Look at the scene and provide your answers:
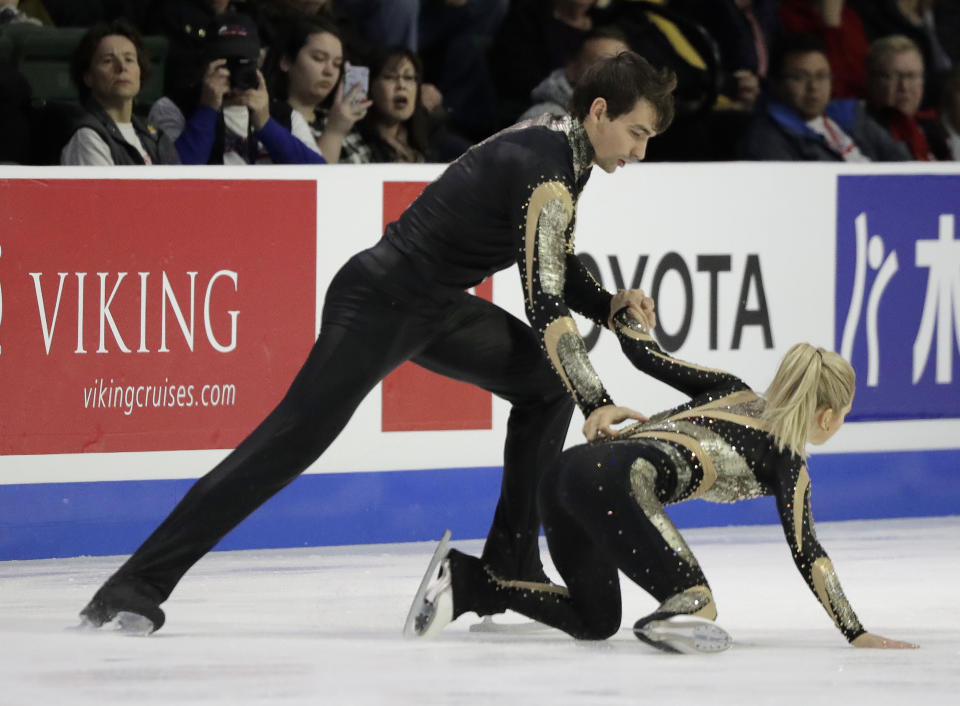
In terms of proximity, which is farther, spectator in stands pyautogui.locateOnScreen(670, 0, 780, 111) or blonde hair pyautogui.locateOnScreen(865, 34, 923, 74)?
spectator in stands pyautogui.locateOnScreen(670, 0, 780, 111)

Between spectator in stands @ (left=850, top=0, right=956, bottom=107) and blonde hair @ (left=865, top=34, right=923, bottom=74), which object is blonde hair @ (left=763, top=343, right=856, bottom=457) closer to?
blonde hair @ (left=865, top=34, right=923, bottom=74)

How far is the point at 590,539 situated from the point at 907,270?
2.63m

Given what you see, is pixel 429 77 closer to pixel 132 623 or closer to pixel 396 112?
pixel 396 112

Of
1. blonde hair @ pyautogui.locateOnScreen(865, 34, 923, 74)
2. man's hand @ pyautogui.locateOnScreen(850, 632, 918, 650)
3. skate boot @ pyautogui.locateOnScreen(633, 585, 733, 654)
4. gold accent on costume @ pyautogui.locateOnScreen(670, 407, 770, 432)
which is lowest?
man's hand @ pyautogui.locateOnScreen(850, 632, 918, 650)

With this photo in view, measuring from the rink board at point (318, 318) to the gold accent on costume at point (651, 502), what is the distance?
182 centimetres

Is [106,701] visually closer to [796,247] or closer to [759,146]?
[796,247]

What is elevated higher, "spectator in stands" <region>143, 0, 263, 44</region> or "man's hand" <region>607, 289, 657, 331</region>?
"spectator in stands" <region>143, 0, 263, 44</region>

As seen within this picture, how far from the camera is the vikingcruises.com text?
17.4 ft

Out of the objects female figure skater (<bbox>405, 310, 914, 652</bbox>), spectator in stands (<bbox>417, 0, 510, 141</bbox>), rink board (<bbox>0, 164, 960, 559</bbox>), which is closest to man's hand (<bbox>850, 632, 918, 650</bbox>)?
female figure skater (<bbox>405, 310, 914, 652</bbox>)

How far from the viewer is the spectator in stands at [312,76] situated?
243 inches

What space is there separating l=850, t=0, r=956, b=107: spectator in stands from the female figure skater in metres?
4.66

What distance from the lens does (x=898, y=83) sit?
24.9 ft

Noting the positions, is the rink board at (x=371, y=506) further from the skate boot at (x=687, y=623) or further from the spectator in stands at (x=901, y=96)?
the skate boot at (x=687, y=623)

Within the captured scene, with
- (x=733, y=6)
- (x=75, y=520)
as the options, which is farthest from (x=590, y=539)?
(x=733, y=6)
